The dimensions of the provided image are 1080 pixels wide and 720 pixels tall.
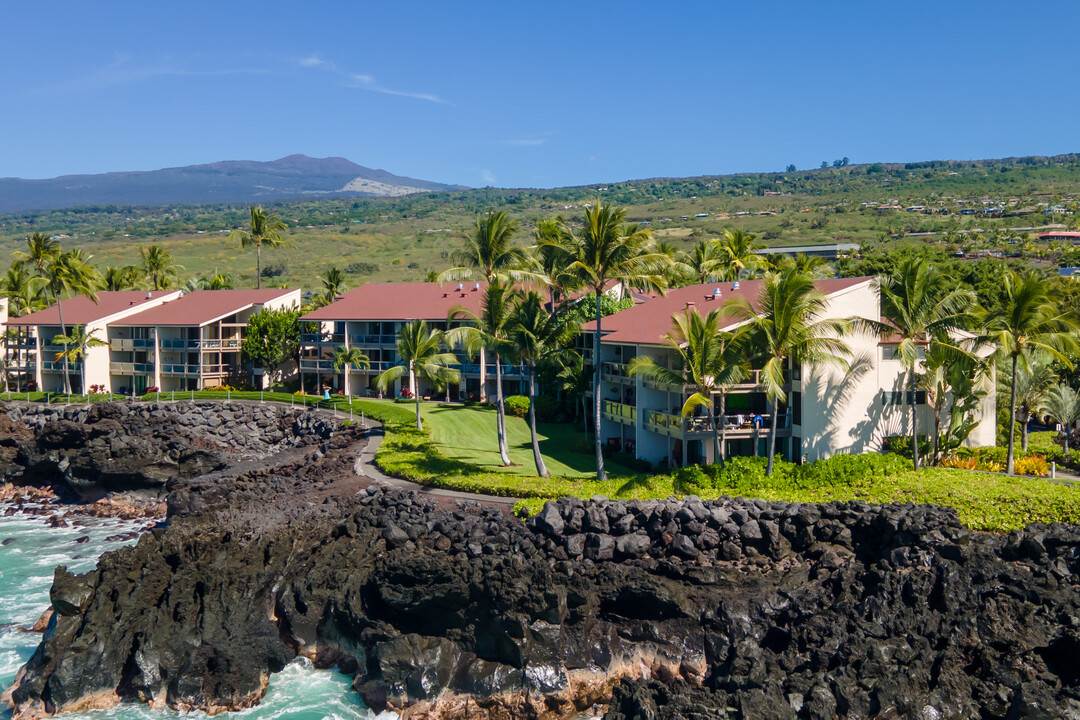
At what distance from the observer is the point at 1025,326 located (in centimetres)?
3269

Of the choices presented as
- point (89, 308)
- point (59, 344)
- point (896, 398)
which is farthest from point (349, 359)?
point (896, 398)

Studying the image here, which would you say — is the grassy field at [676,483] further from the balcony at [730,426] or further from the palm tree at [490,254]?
the palm tree at [490,254]

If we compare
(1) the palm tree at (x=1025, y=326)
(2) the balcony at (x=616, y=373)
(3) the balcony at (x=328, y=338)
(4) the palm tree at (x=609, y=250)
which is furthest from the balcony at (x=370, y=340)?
(1) the palm tree at (x=1025, y=326)

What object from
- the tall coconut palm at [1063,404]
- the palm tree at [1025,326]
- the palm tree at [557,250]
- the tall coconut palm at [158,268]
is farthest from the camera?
the tall coconut palm at [158,268]

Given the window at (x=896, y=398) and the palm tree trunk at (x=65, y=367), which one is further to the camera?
the palm tree trunk at (x=65, y=367)

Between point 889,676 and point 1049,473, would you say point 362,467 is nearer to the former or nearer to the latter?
point 889,676

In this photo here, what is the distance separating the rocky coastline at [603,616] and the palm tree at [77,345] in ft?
120

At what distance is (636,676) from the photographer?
78.3 ft

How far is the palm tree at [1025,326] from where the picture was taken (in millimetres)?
32344

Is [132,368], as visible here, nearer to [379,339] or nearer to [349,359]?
[349,359]

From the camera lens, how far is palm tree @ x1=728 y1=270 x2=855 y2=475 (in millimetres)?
31578

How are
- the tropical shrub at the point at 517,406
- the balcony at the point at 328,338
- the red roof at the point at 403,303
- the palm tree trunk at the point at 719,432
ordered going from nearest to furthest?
the palm tree trunk at the point at 719,432
the tropical shrub at the point at 517,406
the red roof at the point at 403,303
the balcony at the point at 328,338

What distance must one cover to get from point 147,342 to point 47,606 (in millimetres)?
35308

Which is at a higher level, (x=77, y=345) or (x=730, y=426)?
(x=77, y=345)
